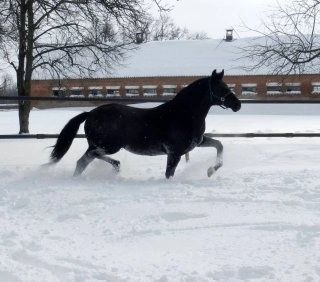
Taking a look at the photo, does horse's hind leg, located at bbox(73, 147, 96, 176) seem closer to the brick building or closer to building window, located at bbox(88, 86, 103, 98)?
the brick building

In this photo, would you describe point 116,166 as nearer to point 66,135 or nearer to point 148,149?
point 148,149

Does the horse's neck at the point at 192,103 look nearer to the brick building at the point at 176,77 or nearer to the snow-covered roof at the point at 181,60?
the brick building at the point at 176,77

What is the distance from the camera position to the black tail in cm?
575

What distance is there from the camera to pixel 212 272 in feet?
8.38

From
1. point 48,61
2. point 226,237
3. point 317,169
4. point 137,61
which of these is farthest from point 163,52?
point 226,237

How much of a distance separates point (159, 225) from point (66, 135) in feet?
9.02

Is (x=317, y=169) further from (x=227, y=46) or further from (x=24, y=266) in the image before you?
(x=227, y=46)

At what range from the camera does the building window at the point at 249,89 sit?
39.3 m

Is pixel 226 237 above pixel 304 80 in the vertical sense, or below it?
below

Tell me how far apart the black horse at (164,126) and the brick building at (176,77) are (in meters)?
32.7

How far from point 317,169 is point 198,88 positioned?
198cm

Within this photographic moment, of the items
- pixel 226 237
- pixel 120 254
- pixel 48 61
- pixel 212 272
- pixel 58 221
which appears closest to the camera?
pixel 212 272

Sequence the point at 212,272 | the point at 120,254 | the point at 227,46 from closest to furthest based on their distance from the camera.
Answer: the point at 212,272, the point at 120,254, the point at 227,46

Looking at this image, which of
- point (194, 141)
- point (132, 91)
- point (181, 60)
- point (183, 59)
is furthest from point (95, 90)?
point (194, 141)
